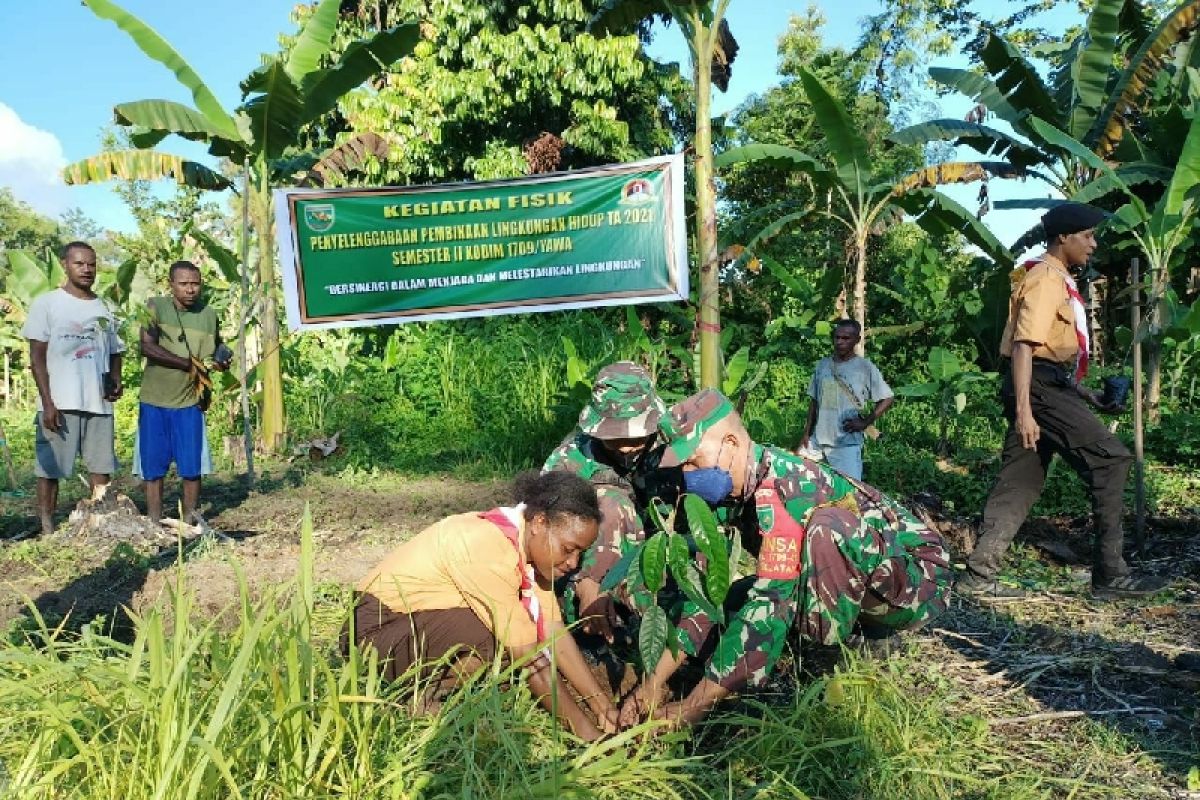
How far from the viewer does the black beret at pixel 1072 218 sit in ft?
13.1

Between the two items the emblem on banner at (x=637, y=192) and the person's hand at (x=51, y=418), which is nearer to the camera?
the person's hand at (x=51, y=418)

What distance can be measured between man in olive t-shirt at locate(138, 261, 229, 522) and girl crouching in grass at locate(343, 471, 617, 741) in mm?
3070

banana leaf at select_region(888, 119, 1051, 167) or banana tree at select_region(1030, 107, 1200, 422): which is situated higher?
banana leaf at select_region(888, 119, 1051, 167)

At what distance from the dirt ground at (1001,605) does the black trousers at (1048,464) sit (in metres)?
0.24

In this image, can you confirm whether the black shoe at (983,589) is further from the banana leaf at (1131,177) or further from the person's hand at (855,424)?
the banana leaf at (1131,177)

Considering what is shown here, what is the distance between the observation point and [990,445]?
25.1 feet

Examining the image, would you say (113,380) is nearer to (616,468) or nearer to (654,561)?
(616,468)

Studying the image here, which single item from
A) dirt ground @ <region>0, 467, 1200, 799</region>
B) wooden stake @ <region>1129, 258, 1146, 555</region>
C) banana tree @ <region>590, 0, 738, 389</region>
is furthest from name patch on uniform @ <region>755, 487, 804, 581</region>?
banana tree @ <region>590, 0, 738, 389</region>

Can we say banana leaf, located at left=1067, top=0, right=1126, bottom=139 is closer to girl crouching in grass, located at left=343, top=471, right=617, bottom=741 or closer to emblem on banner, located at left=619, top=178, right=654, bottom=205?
emblem on banner, located at left=619, top=178, right=654, bottom=205

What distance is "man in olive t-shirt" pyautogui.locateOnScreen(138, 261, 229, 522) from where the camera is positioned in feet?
17.3

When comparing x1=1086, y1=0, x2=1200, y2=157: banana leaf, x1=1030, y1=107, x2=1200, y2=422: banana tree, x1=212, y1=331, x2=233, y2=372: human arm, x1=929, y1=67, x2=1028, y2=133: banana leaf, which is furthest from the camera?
x1=929, y1=67, x2=1028, y2=133: banana leaf

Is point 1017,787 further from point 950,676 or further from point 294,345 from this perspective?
point 294,345

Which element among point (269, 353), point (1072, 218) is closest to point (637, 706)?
point (1072, 218)

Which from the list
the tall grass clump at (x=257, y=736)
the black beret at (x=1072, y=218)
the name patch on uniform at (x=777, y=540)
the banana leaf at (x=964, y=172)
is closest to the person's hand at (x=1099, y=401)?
the black beret at (x=1072, y=218)
